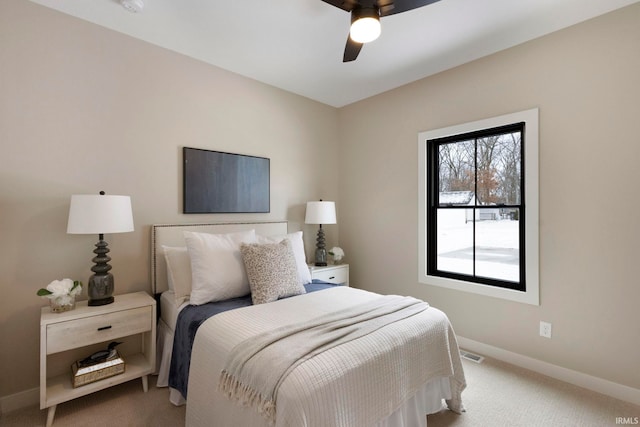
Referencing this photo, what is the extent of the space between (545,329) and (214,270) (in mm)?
2720

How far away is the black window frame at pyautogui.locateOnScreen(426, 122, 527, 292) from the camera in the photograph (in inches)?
106

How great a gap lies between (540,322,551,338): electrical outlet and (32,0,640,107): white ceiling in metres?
2.38

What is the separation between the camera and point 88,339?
6.66 feet

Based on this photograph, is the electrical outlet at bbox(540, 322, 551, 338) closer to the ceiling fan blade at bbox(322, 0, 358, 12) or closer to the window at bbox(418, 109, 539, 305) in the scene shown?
the window at bbox(418, 109, 539, 305)

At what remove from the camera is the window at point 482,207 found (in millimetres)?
2629

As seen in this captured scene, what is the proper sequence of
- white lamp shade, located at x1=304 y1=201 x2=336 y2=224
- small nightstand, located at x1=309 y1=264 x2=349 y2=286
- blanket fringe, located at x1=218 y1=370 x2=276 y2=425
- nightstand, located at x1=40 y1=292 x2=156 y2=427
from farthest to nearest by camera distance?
white lamp shade, located at x1=304 y1=201 x2=336 y2=224, small nightstand, located at x1=309 y1=264 x2=349 y2=286, nightstand, located at x1=40 y1=292 x2=156 y2=427, blanket fringe, located at x1=218 y1=370 x2=276 y2=425

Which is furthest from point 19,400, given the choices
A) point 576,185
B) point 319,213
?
point 576,185

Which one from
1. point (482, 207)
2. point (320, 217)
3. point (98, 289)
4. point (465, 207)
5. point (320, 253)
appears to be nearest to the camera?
point (98, 289)

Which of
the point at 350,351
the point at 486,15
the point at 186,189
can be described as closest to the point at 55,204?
the point at 186,189

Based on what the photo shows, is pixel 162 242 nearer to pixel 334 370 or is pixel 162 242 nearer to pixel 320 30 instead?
pixel 334 370

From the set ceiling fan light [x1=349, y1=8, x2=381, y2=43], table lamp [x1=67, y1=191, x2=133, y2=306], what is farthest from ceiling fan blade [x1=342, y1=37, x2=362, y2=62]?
table lamp [x1=67, y1=191, x2=133, y2=306]

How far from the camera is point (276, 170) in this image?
142 inches

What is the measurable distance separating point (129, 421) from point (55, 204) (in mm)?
1591

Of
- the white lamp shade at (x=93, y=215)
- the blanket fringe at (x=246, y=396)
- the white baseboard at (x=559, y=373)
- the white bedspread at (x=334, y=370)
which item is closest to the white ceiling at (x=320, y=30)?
the white lamp shade at (x=93, y=215)
